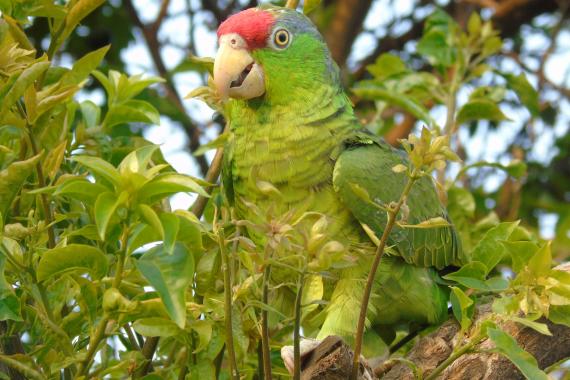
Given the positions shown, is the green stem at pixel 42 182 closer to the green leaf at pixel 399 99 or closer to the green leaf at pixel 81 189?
the green leaf at pixel 81 189

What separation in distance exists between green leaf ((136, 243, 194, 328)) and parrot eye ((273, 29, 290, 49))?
95cm

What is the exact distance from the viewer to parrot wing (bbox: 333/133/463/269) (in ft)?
5.99

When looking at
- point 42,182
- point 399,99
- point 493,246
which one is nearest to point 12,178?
point 42,182

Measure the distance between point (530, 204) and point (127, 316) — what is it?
273 centimetres

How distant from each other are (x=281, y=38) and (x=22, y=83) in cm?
87

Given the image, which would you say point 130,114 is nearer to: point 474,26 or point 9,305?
point 9,305

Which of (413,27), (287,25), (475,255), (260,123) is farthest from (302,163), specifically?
(413,27)

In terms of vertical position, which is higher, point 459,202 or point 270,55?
point 270,55

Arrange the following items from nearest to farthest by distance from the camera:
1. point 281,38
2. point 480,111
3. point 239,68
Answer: point 239,68, point 281,38, point 480,111


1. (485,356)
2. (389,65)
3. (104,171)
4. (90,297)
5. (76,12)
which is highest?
(76,12)

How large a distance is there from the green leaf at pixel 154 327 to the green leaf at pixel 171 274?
0.49ft

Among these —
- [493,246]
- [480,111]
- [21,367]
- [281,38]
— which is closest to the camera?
[21,367]

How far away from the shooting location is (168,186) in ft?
3.66

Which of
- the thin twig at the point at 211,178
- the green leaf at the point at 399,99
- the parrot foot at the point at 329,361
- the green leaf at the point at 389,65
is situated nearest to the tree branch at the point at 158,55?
the green leaf at the point at 389,65
